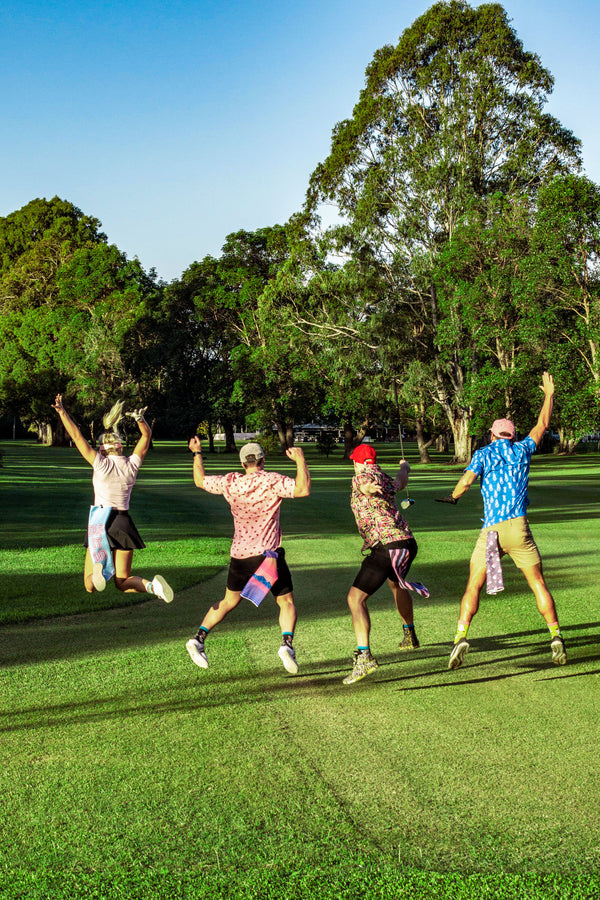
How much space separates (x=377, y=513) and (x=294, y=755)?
2.59 metres

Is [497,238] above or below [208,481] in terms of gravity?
above

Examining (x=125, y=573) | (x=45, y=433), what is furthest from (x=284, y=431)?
(x=125, y=573)

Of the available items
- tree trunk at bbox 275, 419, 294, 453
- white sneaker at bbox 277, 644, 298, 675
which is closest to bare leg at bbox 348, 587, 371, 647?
white sneaker at bbox 277, 644, 298, 675

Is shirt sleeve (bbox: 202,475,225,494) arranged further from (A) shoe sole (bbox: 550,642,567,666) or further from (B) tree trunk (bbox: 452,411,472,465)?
(B) tree trunk (bbox: 452,411,472,465)

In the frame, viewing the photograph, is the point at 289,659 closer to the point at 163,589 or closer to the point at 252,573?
the point at 252,573

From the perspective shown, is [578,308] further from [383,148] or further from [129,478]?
[129,478]

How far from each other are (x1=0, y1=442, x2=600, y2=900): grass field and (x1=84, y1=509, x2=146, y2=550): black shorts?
40.6 inches

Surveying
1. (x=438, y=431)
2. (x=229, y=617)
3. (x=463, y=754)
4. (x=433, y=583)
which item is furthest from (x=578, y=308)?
(x=438, y=431)

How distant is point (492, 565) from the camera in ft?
24.9

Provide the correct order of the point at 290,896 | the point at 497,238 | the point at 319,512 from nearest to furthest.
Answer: the point at 290,896, the point at 319,512, the point at 497,238

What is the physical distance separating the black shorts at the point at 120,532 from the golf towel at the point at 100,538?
0.14ft

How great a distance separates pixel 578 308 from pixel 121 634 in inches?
1353

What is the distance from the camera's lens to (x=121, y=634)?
9.33 metres

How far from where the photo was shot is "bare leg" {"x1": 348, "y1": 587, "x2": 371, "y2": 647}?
23.6ft
